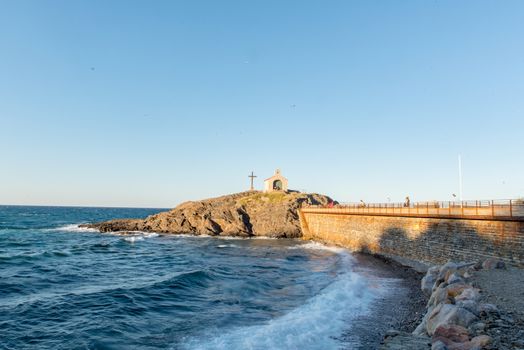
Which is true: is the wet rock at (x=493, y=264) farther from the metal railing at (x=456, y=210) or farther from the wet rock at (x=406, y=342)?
the wet rock at (x=406, y=342)

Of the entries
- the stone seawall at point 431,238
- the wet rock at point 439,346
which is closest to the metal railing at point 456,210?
the stone seawall at point 431,238

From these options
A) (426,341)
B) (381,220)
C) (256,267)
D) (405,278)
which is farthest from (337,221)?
(426,341)

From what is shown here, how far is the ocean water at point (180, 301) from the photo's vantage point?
15.3 meters

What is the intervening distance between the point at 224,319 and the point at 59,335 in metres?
7.45

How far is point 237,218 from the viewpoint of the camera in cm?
6631

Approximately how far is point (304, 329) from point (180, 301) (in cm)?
911

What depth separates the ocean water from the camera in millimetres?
15305

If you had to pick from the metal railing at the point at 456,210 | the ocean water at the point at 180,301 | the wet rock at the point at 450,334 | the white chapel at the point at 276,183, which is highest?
the white chapel at the point at 276,183

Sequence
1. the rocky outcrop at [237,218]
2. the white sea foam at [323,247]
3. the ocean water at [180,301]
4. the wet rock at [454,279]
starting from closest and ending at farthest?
1. the ocean water at [180,301]
2. the wet rock at [454,279]
3. the white sea foam at [323,247]
4. the rocky outcrop at [237,218]

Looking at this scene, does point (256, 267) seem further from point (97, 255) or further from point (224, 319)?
point (97, 255)

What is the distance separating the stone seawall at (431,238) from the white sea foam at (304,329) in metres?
8.80

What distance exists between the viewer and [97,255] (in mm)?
40531

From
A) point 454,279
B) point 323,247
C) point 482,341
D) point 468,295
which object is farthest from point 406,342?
point 323,247

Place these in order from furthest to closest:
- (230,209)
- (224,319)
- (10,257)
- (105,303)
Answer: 1. (230,209)
2. (10,257)
3. (105,303)
4. (224,319)
